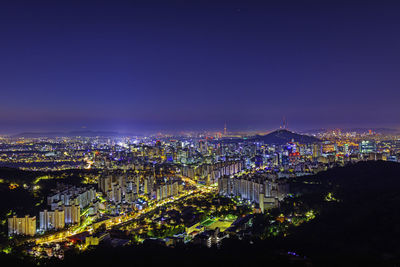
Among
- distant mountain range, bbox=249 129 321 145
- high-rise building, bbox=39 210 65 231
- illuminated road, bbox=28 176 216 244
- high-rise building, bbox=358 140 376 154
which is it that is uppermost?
distant mountain range, bbox=249 129 321 145

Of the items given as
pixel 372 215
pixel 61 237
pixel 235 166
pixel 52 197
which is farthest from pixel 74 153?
pixel 372 215

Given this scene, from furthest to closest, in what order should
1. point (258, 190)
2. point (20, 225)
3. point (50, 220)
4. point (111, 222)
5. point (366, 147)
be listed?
point (366, 147)
point (258, 190)
point (111, 222)
point (50, 220)
point (20, 225)

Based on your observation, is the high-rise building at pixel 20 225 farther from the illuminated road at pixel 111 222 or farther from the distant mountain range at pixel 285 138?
→ the distant mountain range at pixel 285 138

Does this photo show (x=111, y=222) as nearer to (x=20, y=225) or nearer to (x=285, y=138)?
(x=20, y=225)

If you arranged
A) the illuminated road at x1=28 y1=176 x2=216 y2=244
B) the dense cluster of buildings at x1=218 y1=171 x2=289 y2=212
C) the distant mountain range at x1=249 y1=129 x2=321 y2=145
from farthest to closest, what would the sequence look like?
the distant mountain range at x1=249 y1=129 x2=321 y2=145 < the dense cluster of buildings at x1=218 y1=171 x2=289 y2=212 < the illuminated road at x1=28 y1=176 x2=216 y2=244

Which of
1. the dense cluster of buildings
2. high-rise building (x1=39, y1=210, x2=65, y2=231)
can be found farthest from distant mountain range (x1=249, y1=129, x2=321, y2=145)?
high-rise building (x1=39, y1=210, x2=65, y2=231)

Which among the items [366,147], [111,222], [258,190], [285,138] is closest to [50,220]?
[111,222]

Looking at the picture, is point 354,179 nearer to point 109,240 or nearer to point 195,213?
point 195,213

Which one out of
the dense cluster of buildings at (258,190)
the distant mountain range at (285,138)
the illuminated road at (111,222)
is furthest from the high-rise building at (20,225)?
the distant mountain range at (285,138)

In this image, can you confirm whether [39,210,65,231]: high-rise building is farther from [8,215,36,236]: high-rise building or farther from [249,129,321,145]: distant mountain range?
[249,129,321,145]: distant mountain range

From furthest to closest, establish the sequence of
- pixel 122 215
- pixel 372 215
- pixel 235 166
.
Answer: pixel 235 166 → pixel 122 215 → pixel 372 215

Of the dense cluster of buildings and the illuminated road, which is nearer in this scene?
the illuminated road
